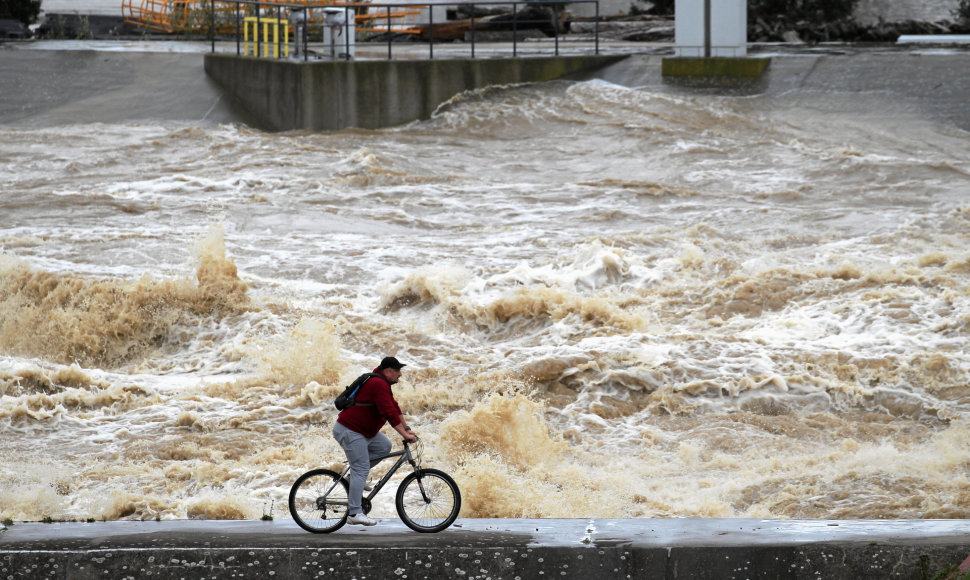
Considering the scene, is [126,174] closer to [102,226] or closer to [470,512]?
[102,226]

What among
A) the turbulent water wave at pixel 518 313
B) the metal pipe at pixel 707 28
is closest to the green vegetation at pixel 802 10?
the metal pipe at pixel 707 28

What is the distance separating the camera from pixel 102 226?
1415 centimetres

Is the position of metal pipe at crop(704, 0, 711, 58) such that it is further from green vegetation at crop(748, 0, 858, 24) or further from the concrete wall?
green vegetation at crop(748, 0, 858, 24)

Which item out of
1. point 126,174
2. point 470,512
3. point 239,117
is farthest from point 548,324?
point 239,117

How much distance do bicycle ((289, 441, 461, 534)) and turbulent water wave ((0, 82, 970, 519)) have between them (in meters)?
1.69

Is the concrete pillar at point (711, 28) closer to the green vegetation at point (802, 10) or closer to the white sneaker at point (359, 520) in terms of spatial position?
the green vegetation at point (802, 10)

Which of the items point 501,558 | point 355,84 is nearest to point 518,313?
point 501,558

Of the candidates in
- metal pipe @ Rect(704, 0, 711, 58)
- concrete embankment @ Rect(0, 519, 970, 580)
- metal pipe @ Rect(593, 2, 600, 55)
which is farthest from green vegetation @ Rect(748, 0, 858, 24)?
concrete embankment @ Rect(0, 519, 970, 580)

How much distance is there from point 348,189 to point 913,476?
10.7 m

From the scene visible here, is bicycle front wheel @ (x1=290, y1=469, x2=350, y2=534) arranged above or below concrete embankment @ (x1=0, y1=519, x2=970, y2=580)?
above

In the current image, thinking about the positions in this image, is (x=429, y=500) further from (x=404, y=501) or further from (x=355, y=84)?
(x=355, y=84)

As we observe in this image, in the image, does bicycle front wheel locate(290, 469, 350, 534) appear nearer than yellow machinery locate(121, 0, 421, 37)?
Yes

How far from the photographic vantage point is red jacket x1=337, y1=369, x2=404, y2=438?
16.4ft

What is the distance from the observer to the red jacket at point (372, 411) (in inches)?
197
